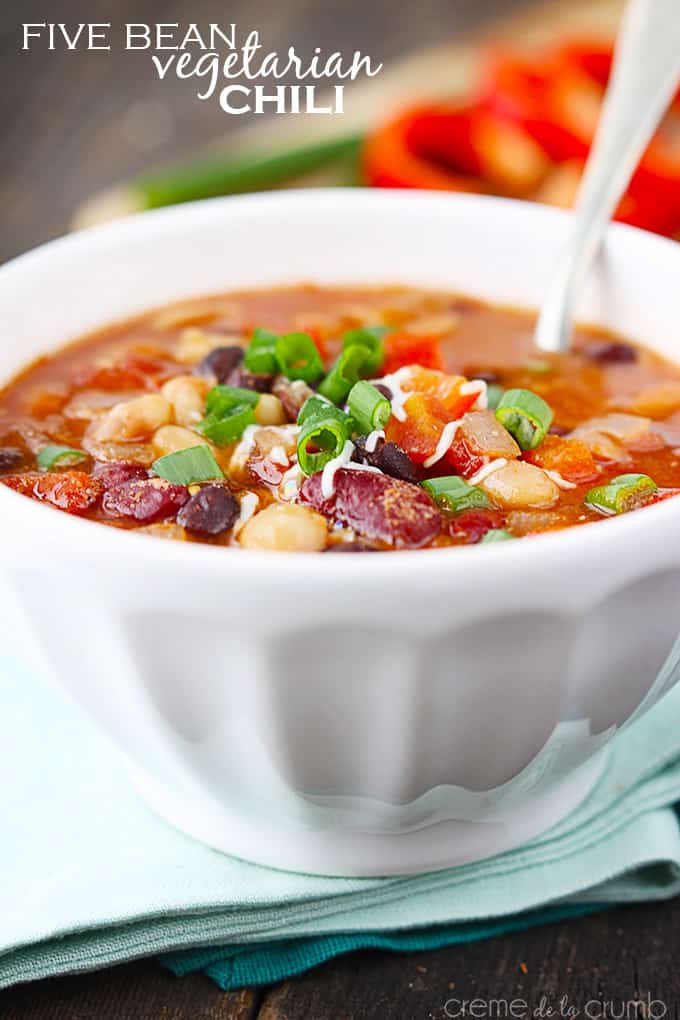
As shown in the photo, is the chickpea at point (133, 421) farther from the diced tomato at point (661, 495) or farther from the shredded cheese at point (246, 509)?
the diced tomato at point (661, 495)

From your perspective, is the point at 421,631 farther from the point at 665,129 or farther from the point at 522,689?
the point at 665,129

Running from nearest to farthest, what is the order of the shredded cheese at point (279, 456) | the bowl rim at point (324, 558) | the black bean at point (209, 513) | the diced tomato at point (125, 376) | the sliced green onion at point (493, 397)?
the bowl rim at point (324, 558) → the black bean at point (209, 513) → the shredded cheese at point (279, 456) → the sliced green onion at point (493, 397) → the diced tomato at point (125, 376)

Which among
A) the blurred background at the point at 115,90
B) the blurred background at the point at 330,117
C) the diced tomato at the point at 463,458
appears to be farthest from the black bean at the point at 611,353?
the blurred background at the point at 115,90

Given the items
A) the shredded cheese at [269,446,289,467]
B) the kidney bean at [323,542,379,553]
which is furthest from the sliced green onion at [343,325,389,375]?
the kidney bean at [323,542,379,553]

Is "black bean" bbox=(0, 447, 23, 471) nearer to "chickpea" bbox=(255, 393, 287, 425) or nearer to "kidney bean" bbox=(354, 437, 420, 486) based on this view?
"chickpea" bbox=(255, 393, 287, 425)

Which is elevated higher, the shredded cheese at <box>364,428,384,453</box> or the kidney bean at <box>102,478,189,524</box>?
the shredded cheese at <box>364,428,384,453</box>


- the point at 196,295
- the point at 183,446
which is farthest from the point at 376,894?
the point at 196,295
